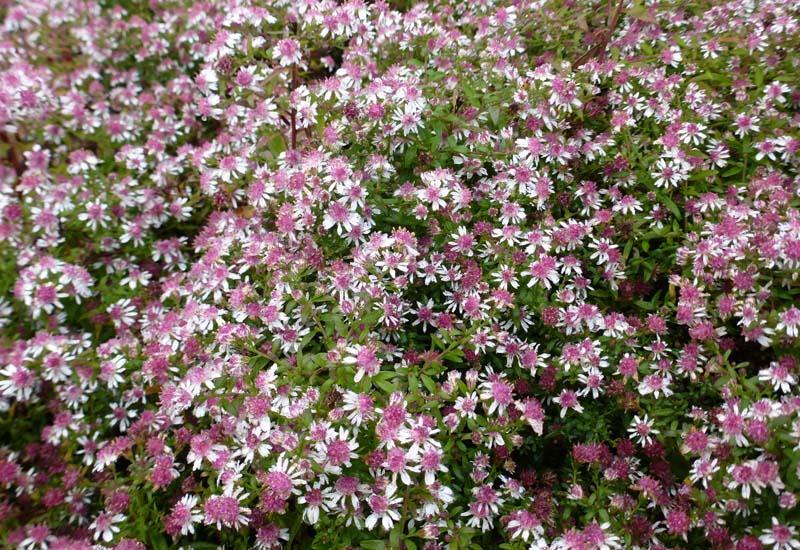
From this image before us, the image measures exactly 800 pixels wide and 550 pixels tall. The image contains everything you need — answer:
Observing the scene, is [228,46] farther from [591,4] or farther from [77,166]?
[591,4]

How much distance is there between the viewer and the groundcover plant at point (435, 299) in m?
2.08

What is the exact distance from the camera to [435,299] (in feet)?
8.70

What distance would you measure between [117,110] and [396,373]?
299cm

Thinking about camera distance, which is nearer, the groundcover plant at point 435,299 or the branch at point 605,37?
the groundcover plant at point 435,299

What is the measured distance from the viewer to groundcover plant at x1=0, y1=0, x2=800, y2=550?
208 centimetres

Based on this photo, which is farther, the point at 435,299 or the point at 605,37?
the point at 605,37

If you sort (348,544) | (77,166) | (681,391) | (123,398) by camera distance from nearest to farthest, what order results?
(348,544)
(681,391)
(123,398)
(77,166)

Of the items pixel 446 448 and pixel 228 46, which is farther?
pixel 228 46

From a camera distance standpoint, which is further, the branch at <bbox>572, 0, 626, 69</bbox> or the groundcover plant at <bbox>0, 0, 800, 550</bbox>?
the branch at <bbox>572, 0, 626, 69</bbox>

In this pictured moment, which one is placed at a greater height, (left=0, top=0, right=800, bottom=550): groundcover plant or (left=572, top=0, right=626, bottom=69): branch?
(left=572, top=0, right=626, bottom=69): branch

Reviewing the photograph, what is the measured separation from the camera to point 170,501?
2461 mm

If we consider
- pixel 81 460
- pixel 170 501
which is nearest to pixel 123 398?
pixel 81 460

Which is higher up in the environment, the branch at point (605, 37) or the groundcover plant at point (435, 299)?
the branch at point (605, 37)

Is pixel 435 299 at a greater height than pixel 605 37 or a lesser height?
lesser
